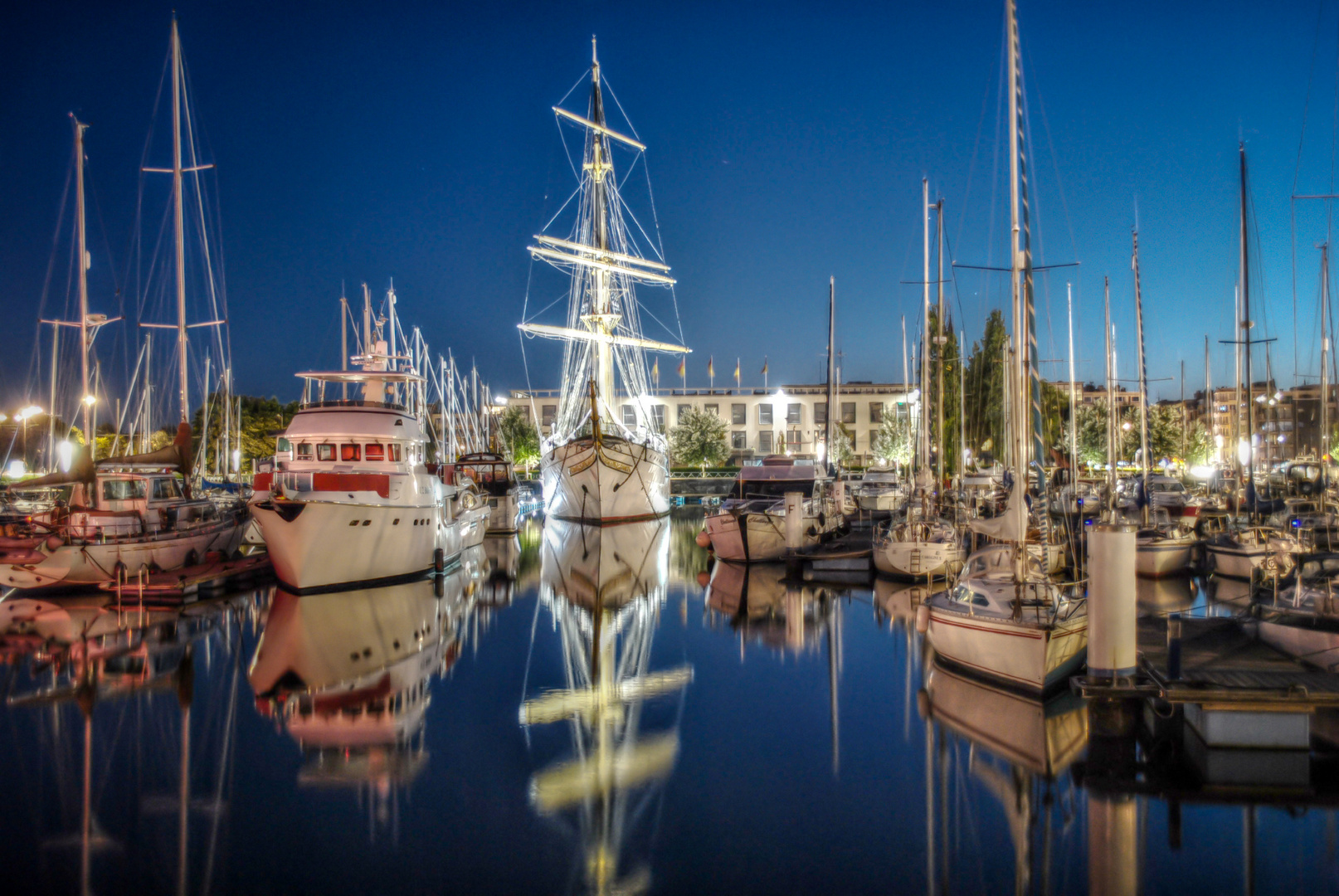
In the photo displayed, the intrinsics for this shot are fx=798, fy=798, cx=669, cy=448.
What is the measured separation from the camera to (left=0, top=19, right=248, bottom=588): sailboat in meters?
19.6

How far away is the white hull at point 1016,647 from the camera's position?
11516 mm

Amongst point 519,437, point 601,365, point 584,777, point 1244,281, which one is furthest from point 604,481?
point 519,437

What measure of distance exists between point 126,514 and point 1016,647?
21.5 metres

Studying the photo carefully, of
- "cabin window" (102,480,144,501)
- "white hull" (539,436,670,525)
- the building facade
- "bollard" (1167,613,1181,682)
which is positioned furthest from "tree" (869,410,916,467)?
"bollard" (1167,613,1181,682)

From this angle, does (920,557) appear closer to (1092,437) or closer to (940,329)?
(940,329)

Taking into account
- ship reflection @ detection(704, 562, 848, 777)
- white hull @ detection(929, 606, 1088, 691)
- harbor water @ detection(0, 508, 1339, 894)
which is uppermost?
white hull @ detection(929, 606, 1088, 691)

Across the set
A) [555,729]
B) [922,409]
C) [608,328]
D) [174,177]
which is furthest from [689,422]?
[555,729]

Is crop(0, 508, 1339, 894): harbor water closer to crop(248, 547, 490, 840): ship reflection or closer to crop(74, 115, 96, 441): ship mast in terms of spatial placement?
crop(248, 547, 490, 840): ship reflection

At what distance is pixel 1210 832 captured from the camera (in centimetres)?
798

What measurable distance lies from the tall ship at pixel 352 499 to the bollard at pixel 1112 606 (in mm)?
16359

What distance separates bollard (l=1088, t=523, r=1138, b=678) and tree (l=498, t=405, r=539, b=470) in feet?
208

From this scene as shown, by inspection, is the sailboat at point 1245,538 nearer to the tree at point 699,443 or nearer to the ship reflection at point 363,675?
the ship reflection at point 363,675

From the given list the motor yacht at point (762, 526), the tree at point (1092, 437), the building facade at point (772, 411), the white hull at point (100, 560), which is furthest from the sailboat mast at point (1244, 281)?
the building facade at point (772, 411)

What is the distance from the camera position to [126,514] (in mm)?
20938
